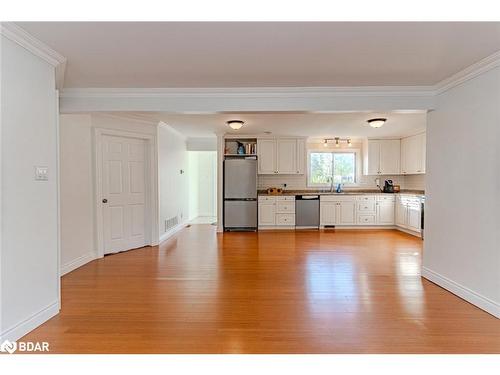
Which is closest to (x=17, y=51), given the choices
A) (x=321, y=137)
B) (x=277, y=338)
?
(x=277, y=338)

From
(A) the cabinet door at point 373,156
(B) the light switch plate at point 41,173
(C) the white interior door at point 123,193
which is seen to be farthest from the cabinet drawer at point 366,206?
(B) the light switch plate at point 41,173

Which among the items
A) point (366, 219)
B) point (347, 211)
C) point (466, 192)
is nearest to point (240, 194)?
point (347, 211)

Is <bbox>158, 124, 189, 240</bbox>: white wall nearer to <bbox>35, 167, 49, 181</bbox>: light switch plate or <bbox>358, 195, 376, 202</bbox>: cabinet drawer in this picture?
<bbox>35, 167, 49, 181</bbox>: light switch plate

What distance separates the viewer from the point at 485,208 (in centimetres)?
262

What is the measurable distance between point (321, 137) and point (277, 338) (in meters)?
5.79

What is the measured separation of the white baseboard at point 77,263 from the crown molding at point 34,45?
2330 millimetres

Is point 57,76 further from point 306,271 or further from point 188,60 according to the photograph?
point 306,271

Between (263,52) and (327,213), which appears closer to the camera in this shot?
(263,52)

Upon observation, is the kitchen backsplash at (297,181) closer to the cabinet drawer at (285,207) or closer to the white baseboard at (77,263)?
the cabinet drawer at (285,207)

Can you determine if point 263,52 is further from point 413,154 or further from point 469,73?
point 413,154

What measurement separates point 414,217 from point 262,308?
4.67 m

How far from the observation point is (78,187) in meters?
3.99

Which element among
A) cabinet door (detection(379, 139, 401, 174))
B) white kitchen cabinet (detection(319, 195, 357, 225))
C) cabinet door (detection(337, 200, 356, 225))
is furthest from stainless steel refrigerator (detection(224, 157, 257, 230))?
cabinet door (detection(379, 139, 401, 174))

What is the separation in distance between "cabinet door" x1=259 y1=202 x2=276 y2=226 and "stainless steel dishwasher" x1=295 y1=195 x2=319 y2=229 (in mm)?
550
